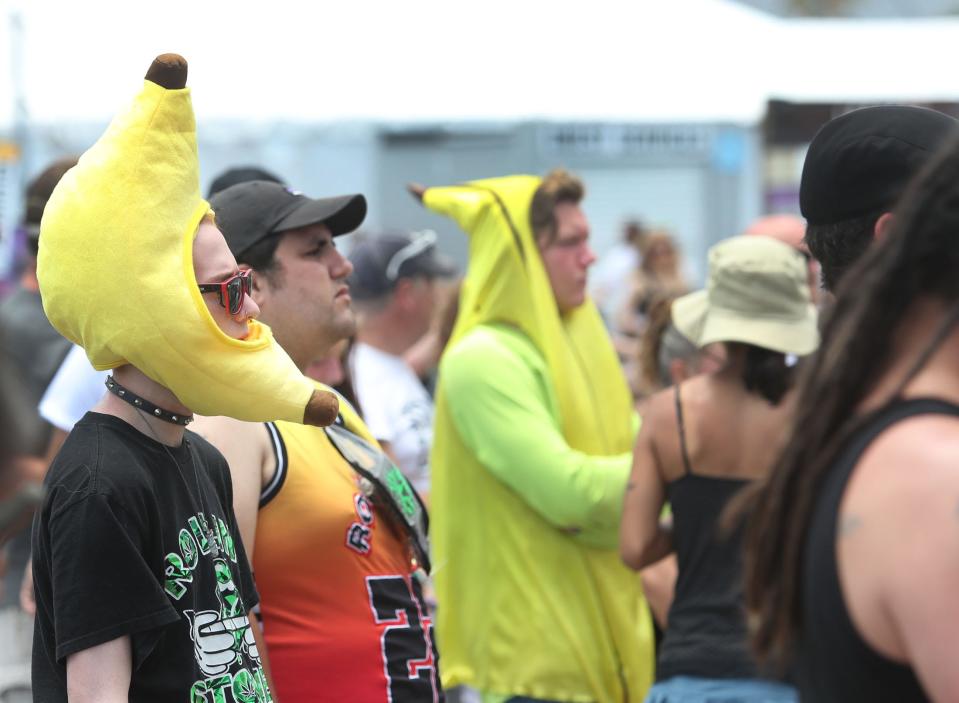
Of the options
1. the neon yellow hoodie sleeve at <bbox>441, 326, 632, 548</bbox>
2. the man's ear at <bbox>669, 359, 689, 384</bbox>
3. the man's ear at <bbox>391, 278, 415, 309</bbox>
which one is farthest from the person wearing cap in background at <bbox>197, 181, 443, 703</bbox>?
the man's ear at <bbox>391, 278, 415, 309</bbox>

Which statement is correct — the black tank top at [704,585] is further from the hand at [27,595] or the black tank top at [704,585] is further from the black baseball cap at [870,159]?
the hand at [27,595]

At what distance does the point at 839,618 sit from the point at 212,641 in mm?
1104

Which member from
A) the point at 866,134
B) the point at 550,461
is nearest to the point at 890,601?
the point at 866,134

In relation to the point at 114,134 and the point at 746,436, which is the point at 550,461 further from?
the point at 114,134

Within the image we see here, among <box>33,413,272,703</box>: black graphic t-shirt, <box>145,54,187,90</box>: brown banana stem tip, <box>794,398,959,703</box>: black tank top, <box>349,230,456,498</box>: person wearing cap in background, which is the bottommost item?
<box>349,230,456,498</box>: person wearing cap in background

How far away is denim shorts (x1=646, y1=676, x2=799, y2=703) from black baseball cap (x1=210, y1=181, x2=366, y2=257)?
138 cm

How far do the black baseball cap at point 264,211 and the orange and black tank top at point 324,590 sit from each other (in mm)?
453

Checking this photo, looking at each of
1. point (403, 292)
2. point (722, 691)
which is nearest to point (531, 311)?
point (722, 691)

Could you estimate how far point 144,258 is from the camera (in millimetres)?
1950

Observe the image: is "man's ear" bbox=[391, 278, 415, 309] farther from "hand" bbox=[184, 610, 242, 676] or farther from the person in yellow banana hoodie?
"hand" bbox=[184, 610, 242, 676]

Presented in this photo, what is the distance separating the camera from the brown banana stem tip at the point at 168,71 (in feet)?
6.46

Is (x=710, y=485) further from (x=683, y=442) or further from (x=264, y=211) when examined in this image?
(x=264, y=211)

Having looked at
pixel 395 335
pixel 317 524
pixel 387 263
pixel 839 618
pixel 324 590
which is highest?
pixel 839 618

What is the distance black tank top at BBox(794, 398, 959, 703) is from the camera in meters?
1.23
